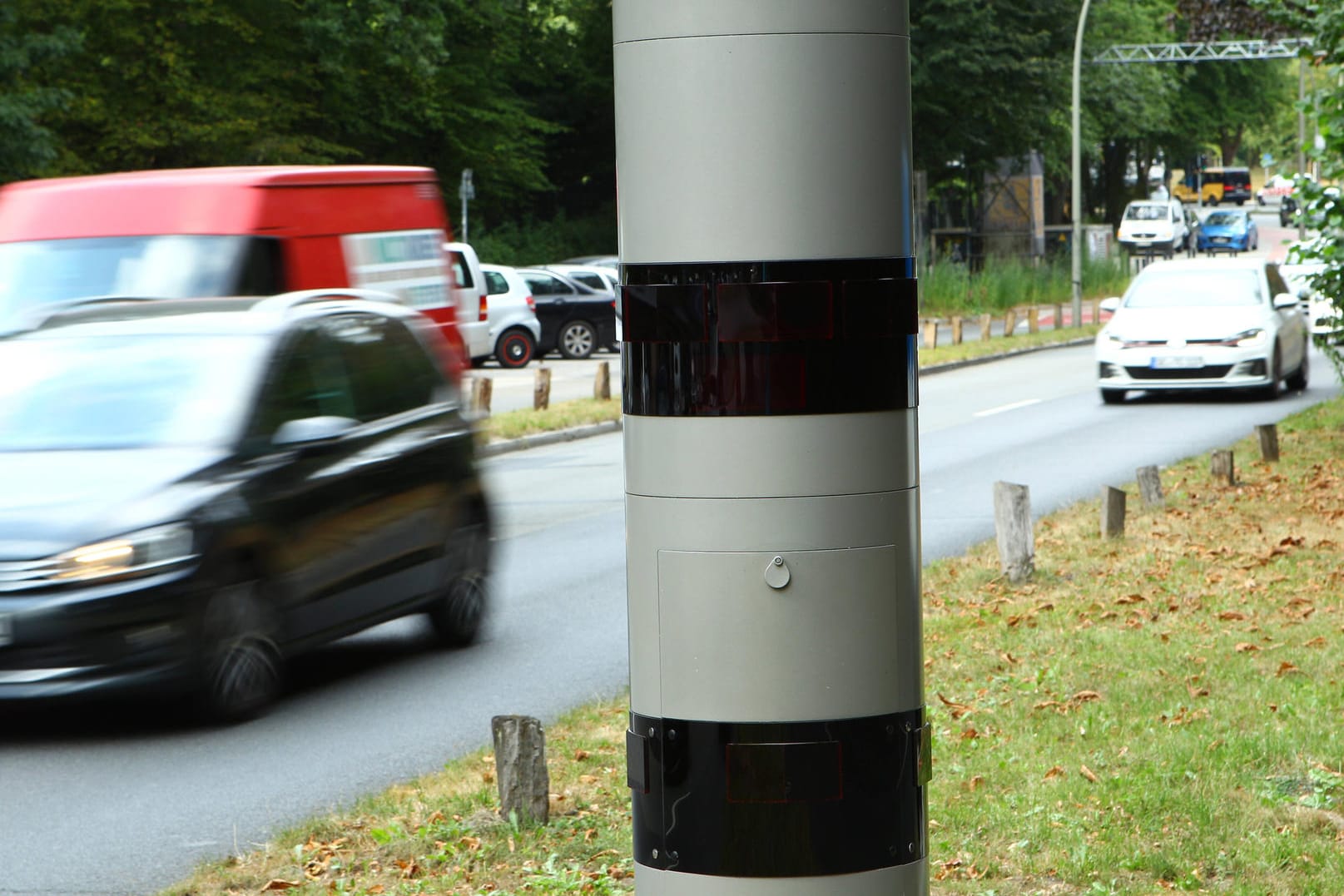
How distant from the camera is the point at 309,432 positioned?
814cm

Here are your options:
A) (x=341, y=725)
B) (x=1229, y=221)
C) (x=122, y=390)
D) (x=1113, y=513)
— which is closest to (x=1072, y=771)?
(x=341, y=725)

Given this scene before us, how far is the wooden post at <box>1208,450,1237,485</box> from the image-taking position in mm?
13688

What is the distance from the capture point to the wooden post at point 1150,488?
1248 centimetres

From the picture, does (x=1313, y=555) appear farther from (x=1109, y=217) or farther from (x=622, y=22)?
(x=1109, y=217)

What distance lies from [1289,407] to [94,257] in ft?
44.8

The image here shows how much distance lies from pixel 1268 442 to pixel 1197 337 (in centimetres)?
682

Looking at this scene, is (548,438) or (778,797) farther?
(548,438)

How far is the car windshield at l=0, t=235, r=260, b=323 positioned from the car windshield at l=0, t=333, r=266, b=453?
222 inches

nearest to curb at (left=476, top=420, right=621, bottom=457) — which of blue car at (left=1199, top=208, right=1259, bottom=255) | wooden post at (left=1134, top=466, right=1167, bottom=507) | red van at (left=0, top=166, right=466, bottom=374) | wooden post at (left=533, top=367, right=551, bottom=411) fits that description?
wooden post at (left=533, top=367, right=551, bottom=411)

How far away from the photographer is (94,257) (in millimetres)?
14430

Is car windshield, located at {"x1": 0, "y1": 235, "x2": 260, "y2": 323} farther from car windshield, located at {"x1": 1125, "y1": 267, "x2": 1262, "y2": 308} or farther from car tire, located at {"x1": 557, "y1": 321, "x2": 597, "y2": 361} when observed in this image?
car tire, located at {"x1": 557, "y1": 321, "x2": 597, "y2": 361}

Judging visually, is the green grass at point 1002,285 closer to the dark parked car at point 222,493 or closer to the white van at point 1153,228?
the white van at point 1153,228

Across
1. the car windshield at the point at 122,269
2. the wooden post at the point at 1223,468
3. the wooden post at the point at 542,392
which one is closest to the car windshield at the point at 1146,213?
the wooden post at the point at 542,392

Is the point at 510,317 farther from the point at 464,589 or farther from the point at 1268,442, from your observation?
the point at 464,589
